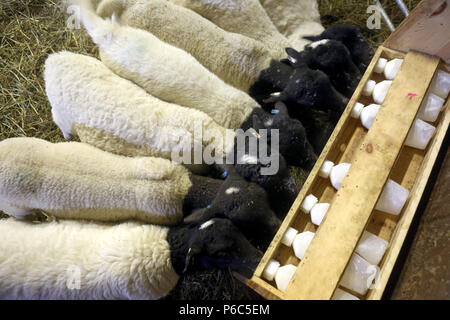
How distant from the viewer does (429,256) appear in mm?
1225

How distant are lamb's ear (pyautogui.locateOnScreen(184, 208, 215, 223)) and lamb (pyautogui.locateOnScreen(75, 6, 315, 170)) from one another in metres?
0.52

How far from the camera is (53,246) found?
1622 millimetres

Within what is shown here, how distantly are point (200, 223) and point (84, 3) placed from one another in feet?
5.11

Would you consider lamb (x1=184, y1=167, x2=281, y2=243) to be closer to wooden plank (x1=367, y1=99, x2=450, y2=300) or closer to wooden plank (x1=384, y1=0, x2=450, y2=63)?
wooden plank (x1=367, y1=99, x2=450, y2=300)

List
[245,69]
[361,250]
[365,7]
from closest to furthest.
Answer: [361,250]
[245,69]
[365,7]

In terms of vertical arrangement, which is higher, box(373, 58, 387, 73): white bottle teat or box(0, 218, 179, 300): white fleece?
box(373, 58, 387, 73): white bottle teat

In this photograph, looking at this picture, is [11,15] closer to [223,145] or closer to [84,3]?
[84,3]

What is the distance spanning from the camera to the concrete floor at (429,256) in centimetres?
116

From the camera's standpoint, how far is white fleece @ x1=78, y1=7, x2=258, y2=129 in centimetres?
193

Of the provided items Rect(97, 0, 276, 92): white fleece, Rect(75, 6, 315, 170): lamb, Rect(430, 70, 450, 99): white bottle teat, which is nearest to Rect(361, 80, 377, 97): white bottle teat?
Rect(430, 70, 450, 99): white bottle teat

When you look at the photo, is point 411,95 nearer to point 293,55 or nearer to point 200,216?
point 293,55
